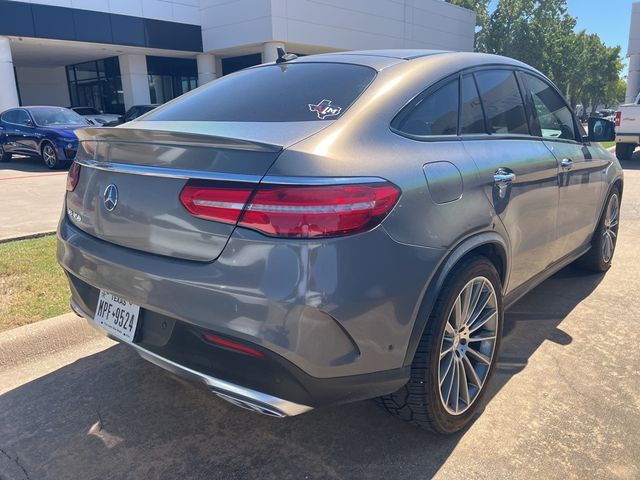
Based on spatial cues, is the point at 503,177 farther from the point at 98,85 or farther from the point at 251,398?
the point at 98,85

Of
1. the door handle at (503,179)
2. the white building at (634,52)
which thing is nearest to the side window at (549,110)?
the door handle at (503,179)

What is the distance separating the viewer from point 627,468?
7.63 ft

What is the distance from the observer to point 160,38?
23.9 metres

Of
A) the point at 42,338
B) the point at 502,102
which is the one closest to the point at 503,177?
the point at 502,102

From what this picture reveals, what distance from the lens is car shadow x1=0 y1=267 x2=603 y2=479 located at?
2.38m

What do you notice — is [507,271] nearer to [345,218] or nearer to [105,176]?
[345,218]

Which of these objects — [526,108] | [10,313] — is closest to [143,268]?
[10,313]

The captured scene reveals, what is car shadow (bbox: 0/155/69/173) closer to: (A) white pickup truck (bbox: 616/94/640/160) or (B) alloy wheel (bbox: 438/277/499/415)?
(B) alloy wheel (bbox: 438/277/499/415)

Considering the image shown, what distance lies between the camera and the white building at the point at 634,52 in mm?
31562

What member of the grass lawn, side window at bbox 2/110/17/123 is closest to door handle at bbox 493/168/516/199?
the grass lawn

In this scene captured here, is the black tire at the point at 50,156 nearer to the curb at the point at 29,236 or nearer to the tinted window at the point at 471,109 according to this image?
the curb at the point at 29,236

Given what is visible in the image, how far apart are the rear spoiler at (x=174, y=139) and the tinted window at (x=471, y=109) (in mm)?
1186

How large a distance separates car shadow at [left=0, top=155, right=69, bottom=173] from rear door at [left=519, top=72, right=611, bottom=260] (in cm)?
1247

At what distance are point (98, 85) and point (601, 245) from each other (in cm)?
2962
